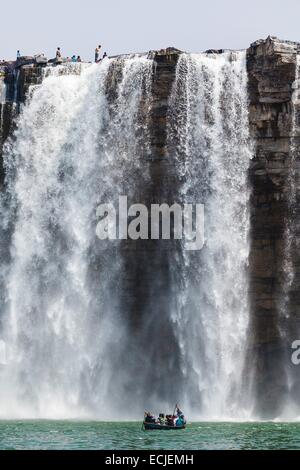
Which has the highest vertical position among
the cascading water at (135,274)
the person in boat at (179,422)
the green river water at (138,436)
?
the cascading water at (135,274)

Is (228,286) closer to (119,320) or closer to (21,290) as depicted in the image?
(119,320)

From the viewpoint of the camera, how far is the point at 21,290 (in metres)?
58.7

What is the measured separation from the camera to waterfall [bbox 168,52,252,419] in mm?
57344

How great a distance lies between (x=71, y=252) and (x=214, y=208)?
7.71 meters

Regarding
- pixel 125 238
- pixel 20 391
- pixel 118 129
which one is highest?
pixel 118 129

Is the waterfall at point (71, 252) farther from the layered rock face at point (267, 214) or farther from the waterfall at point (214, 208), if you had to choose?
the waterfall at point (214, 208)

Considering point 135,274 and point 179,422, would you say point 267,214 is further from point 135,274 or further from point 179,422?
point 179,422

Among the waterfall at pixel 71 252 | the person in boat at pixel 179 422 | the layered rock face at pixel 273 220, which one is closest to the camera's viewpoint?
the person in boat at pixel 179 422

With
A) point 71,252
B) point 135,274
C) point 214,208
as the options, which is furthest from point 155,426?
point 214,208

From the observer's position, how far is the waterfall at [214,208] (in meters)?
57.3

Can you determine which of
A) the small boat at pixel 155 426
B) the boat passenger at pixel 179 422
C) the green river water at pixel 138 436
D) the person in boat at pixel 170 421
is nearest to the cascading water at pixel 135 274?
the green river water at pixel 138 436

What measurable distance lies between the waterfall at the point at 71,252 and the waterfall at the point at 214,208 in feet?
7.82

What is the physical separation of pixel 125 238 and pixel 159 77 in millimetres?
8485
